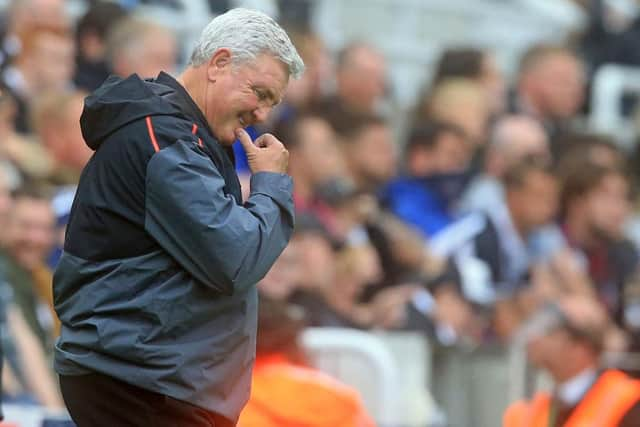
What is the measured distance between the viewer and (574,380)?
6.59m

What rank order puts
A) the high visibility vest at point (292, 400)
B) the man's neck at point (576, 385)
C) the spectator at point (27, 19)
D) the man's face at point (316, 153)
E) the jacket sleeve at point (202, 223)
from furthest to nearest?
1. the man's face at point (316, 153)
2. the spectator at point (27, 19)
3. the man's neck at point (576, 385)
4. the high visibility vest at point (292, 400)
5. the jacket sleeve at point (202, 223)

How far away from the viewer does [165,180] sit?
353 cm

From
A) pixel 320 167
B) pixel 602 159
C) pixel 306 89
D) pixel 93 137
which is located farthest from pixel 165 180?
pixel 602 159

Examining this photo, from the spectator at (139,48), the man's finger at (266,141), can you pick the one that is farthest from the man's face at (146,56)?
the man's finger at (266,141)

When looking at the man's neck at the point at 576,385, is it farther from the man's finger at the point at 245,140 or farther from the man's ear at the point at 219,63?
the man's ear at the point at 219,63

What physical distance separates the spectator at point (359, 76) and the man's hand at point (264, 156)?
6.29m

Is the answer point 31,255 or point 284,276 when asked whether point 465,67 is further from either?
point 31,255

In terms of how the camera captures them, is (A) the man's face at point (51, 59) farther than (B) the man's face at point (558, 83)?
No

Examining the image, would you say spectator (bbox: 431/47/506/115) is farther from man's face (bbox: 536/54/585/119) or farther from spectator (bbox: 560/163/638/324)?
spectator (bbox: 560/163/638/324)

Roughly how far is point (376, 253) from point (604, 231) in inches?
71.8

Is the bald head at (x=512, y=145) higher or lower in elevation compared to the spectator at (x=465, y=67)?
lower

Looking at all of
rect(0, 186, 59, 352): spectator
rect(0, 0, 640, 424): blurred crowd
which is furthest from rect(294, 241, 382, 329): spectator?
rect(0, 186, 59, 352): spectator

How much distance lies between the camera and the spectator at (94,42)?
829 centimetres

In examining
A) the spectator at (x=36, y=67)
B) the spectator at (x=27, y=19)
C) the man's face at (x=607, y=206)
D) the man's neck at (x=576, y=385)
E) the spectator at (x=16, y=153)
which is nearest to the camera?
the man's neck at (x=576, y=385)
